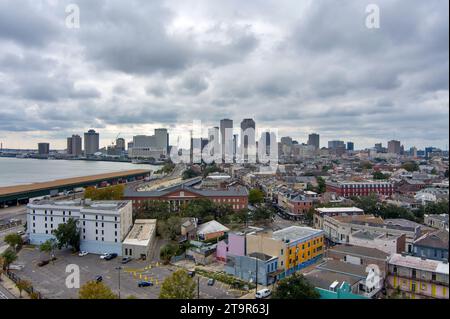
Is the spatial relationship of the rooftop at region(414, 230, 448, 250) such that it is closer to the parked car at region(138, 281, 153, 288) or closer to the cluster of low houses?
the cluster of low houses

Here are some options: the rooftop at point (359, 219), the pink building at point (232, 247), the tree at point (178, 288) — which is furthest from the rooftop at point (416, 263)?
the tree at point (178, 288)

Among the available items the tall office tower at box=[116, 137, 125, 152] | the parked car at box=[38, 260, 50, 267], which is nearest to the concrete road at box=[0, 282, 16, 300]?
the parked car at box=[38, 260, 50, 267]

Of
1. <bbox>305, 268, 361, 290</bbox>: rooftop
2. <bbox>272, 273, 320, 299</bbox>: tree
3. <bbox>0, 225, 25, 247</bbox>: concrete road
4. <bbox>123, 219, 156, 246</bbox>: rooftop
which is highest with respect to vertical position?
<bbox>272, 273, 320, 299</bbox>: tree

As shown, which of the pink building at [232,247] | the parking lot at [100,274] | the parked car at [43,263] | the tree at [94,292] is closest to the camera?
the tree at [94,292]

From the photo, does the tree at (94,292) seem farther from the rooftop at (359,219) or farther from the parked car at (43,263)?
the rooftop at (359,219)

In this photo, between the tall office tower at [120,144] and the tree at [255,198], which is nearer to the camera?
the tree at [255,198]

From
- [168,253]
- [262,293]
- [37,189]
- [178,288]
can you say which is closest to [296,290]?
[262,293]
